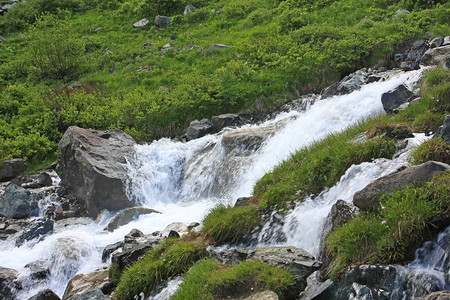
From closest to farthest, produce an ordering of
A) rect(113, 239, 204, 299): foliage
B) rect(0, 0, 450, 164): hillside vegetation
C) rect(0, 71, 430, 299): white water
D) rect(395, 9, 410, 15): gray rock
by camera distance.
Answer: rect(113, 239, 204, 299): foliage
rect(0, 71, 430, 299): white water
rect(0, 0, 450, 164): hillside vegetation
rect(395, 9, 410, 15): gray rock

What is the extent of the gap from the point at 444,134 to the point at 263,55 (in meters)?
16.1

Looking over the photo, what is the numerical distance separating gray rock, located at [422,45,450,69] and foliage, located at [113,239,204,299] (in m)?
12.0

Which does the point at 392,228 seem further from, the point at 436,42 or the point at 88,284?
the point at 436,42

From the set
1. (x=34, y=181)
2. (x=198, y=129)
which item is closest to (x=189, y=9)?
(x=198, y=129)

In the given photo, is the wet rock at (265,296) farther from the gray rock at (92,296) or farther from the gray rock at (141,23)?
the gray rock at (141,23)

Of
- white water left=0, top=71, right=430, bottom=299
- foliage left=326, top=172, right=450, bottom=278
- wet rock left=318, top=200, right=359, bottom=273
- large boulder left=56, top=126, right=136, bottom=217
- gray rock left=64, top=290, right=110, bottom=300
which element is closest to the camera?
foliage left=326, top=172, right=450, bottom=278

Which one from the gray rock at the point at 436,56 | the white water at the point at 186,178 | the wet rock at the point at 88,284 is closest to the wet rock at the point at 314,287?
the wet rock at the point at 88,284

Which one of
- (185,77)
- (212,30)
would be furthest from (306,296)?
(212,30)

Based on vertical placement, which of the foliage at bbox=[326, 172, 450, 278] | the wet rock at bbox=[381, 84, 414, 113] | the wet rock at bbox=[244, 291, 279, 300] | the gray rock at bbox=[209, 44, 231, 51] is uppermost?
the foliage at bbox=[326, 172, 450, 278]

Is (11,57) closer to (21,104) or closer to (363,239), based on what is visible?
(21,104)


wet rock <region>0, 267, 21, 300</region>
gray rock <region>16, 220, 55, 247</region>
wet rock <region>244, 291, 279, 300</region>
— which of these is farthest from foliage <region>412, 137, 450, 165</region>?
gray rock <region>16, 220, 55, 247</region>

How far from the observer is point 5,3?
1668 inches

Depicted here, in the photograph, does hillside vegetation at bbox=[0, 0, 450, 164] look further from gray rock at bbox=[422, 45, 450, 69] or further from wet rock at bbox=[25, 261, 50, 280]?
wet rock at bbox=[25, 261, 50, 280]

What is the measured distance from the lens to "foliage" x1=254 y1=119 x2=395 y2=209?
9.88m
